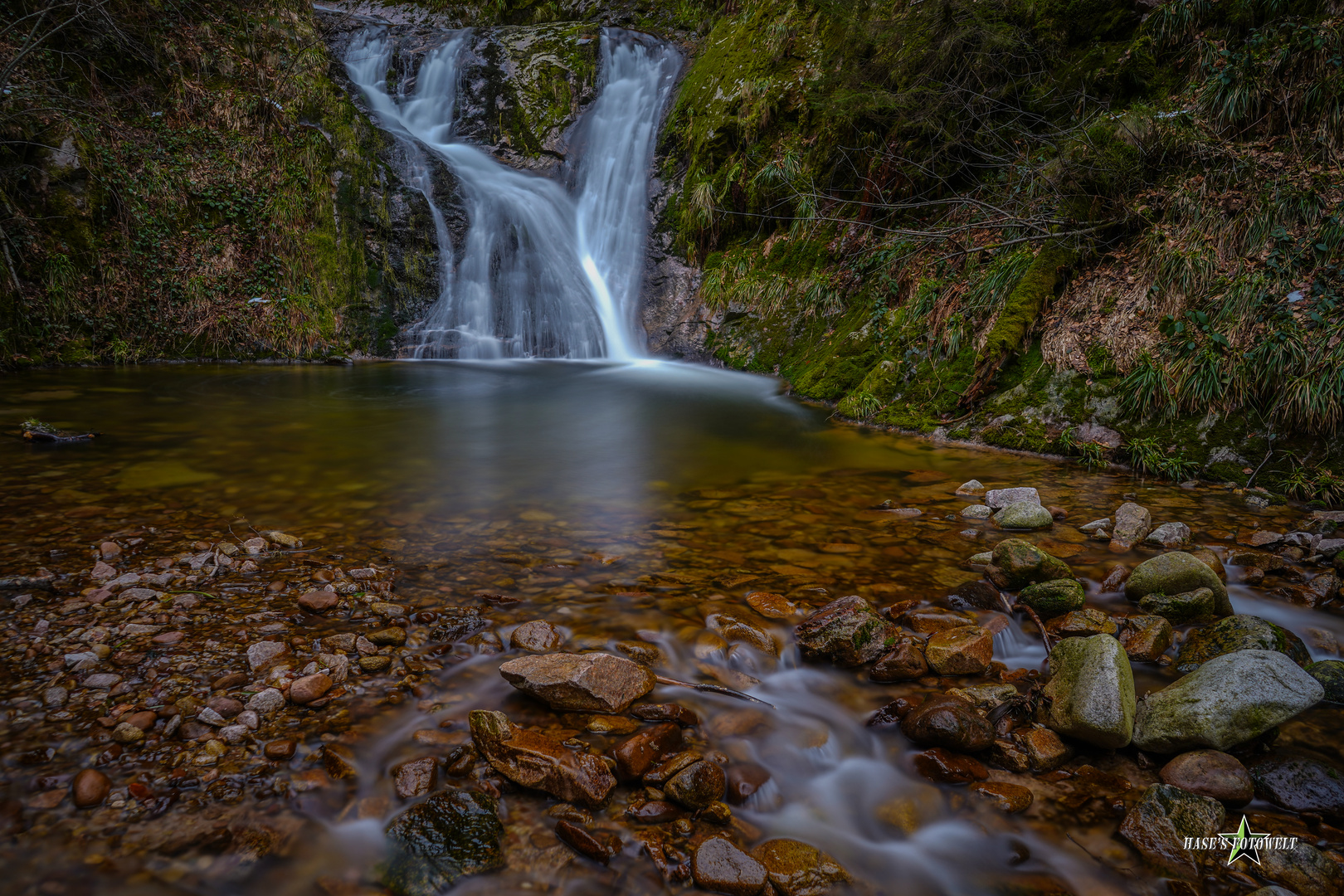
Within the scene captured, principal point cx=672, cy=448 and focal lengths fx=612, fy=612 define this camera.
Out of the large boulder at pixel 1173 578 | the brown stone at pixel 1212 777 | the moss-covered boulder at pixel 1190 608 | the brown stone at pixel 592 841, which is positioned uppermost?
the large boulder at pixel 1173 578

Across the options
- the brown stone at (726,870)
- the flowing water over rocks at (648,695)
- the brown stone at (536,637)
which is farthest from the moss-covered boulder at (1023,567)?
the brown stone at (536,637)

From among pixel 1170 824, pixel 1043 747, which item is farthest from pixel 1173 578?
pixel 1170 824

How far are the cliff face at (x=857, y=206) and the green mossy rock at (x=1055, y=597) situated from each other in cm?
295

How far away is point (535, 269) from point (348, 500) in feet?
34.1

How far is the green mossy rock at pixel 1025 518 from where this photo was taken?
4.16 m

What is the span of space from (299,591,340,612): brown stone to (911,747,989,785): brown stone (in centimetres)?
267

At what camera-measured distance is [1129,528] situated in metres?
3.94

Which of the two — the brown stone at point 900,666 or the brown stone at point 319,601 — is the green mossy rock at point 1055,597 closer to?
the brown stone at point 900,666

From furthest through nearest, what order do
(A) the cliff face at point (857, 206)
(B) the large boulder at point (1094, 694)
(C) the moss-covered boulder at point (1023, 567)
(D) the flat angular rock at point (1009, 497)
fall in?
(A) the cliff face at point (857, 206), (D) the flat angular rock at point (1009, 497), (C) the moss-covered boulder at point (1023, 567), (B) the large boulder at point (1094, 694)

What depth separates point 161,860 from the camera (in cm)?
167

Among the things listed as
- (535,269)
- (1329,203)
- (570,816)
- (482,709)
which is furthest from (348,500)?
(535,269)

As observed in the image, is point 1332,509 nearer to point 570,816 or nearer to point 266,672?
point 570,816

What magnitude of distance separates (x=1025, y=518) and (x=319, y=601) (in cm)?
432

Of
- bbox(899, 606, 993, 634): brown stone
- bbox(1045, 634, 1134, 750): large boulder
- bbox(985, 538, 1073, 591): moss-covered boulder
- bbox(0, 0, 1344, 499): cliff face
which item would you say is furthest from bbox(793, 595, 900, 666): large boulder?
bbox(0, 0, 1344, 499): cliff face
